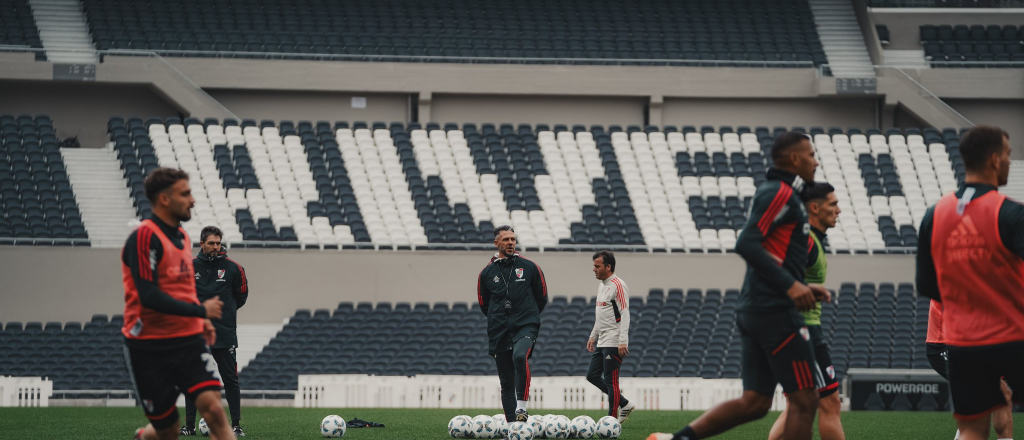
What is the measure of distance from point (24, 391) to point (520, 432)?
39.5 ft

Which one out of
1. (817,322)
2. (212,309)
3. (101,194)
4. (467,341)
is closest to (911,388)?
(467,341)

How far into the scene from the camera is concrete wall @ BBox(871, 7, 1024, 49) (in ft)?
111

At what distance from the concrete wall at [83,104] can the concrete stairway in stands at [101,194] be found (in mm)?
2618

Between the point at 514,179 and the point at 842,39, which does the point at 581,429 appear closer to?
the point at 514,179

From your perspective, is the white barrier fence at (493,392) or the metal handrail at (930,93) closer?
the white barrier fence at (493,392)

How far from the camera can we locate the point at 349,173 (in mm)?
28266

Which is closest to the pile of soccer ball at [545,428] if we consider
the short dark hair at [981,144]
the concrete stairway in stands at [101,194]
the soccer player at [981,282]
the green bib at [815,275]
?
the green bib at [815,275]

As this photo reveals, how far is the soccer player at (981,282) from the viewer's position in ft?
18.6

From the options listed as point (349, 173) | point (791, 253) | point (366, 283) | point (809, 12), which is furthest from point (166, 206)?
point (809, 12)

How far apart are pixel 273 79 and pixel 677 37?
11579 millimetres

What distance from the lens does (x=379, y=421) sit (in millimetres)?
14719

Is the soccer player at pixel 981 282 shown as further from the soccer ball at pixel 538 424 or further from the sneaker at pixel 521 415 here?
the sneaker at pixel 521 415

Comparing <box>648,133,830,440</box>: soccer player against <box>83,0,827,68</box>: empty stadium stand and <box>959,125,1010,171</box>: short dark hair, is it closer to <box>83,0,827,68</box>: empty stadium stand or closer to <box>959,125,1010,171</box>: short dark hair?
<box>959,125,1010,171</box>: short dark hair

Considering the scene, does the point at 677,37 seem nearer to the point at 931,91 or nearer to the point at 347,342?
the point at 931,91
